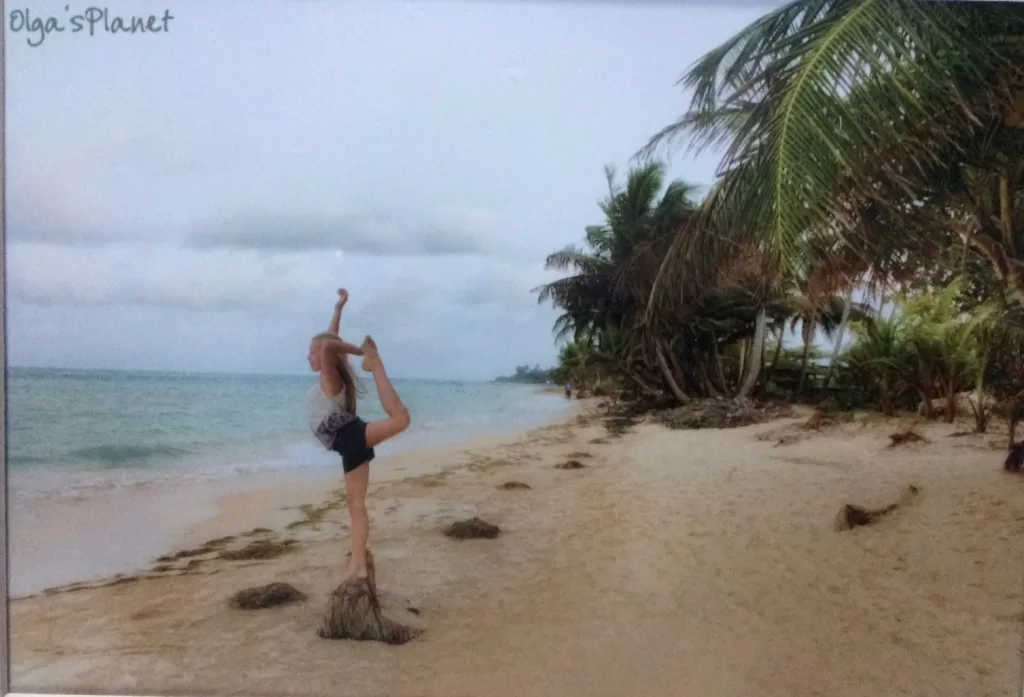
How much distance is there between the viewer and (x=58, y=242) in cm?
169

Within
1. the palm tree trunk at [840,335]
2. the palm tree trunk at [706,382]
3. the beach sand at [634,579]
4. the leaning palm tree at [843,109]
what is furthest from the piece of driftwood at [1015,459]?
the palm tree trunk at [706,382]

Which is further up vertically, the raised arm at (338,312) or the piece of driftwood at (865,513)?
the raised arm at (338,312)

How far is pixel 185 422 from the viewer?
167 centimetres

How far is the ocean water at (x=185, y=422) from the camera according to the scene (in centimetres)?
165

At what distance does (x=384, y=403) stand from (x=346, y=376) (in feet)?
0.32

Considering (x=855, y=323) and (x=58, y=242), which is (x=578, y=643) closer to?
(x=855, y=323)

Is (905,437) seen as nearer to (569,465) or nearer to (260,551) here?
(569,465)

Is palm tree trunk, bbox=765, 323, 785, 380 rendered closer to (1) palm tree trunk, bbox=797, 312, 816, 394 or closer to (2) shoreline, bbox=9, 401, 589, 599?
(1) palm tree trunk, bbox=797, 312, 816, 394

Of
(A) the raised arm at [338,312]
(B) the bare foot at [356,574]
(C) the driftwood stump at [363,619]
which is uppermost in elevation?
(A) the raised arm at [338,312]

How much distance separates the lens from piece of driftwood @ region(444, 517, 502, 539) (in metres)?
1.66

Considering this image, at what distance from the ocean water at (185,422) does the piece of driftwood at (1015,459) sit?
919mm

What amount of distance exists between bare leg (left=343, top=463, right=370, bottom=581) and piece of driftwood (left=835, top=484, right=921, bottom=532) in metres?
0.97

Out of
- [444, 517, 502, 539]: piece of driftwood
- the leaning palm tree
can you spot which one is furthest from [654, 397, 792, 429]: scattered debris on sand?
[444, 517, 502, 539]: piece of driftwood

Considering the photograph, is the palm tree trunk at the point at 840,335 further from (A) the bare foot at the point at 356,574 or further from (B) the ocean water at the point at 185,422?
(A) the bare foot at the point at 356,574
